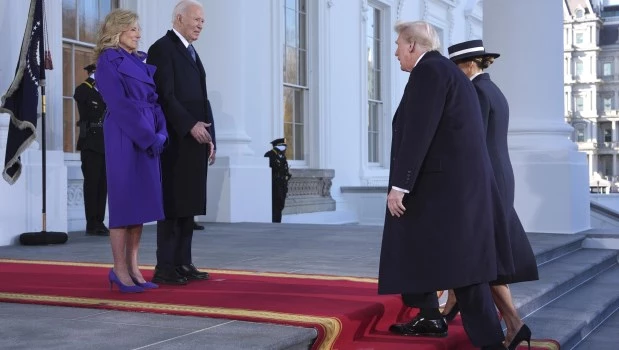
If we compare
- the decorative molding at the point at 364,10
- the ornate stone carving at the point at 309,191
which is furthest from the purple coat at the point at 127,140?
the decorative molding at the point at 364,10

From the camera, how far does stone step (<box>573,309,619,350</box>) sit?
5238 mm

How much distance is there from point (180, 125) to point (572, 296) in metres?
3.49

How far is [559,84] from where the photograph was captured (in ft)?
33.0

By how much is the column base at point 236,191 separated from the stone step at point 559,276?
3.94 m

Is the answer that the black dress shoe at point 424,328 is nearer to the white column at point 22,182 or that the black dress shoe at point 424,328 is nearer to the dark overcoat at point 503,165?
the dark overcoat at point 503,165

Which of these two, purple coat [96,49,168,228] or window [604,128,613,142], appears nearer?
purple coat [96,49,168,228]

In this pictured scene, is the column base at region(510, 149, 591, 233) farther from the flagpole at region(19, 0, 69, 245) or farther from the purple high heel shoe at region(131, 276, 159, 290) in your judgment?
the purple high heel shoe at region(131, 276, 159, 290)

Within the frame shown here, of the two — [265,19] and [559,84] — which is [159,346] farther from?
[265,19]

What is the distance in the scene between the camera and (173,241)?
4.80 m

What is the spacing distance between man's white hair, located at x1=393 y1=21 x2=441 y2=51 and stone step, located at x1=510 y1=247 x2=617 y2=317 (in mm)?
2156

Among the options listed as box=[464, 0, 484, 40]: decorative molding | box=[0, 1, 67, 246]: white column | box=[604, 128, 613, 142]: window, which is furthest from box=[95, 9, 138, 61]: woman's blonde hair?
box=[604, 128, 613, 142]: window

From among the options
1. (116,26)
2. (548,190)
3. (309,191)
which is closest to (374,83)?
(309,191)

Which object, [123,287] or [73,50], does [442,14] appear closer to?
[73,50]

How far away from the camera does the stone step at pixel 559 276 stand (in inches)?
224
